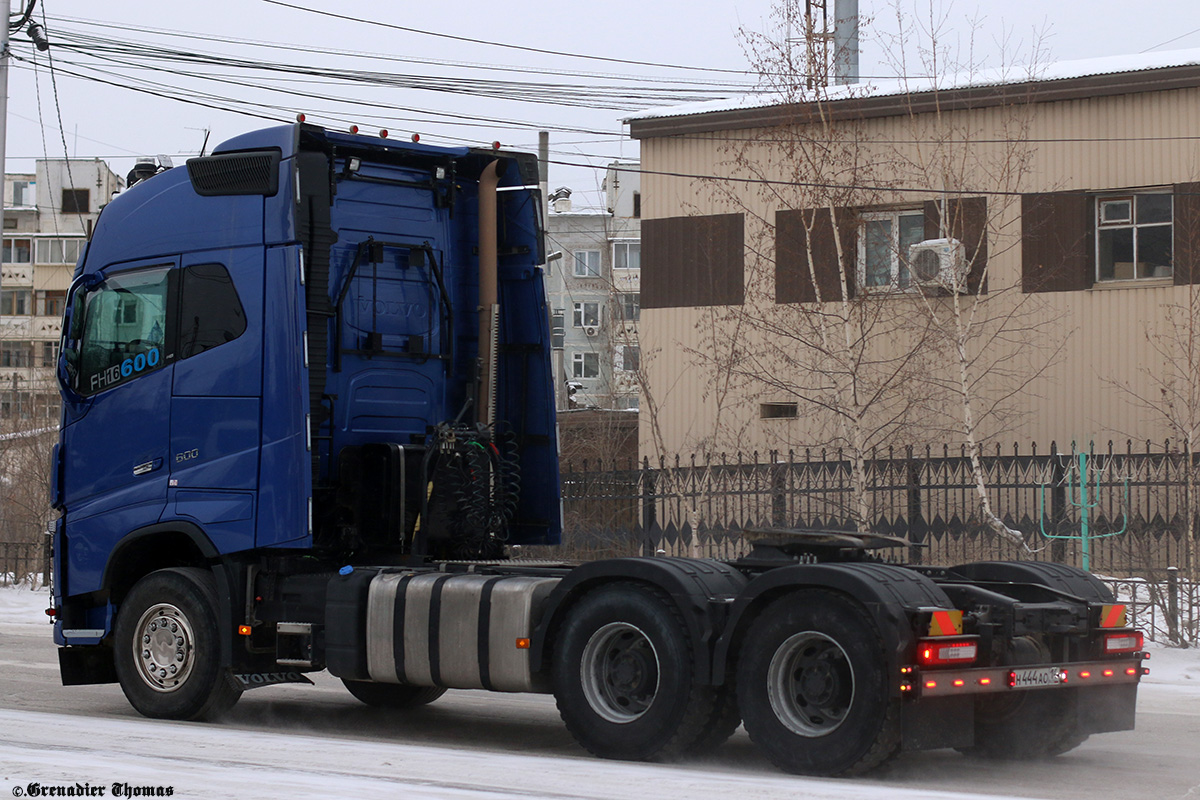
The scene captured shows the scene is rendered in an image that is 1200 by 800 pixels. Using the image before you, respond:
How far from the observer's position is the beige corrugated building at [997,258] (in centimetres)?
1978

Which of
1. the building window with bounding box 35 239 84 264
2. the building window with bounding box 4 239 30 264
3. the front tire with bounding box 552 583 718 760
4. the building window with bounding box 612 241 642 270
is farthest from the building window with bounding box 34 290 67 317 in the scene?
the front tire with bounding box 552 583 718 760

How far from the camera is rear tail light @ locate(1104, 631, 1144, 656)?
25.4ft

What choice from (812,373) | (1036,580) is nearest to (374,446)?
(1036,580)

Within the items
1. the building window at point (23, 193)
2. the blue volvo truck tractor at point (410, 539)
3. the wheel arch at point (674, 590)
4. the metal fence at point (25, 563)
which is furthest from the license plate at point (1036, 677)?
the building window at point (23, 193)

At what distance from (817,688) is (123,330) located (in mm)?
5816

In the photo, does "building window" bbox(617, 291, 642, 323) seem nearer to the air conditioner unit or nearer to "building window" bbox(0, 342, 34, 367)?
the air conditioner unit

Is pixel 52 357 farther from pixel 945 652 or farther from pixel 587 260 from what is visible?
pixel 587 260

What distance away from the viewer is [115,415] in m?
9.97

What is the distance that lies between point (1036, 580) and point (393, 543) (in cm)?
433

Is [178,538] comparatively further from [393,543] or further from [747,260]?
[747,260]

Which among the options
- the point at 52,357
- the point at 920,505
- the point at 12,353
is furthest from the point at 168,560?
the point at 12,353

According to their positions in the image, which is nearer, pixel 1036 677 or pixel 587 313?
pixel 1036 677

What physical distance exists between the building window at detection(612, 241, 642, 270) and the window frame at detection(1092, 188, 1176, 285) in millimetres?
47655

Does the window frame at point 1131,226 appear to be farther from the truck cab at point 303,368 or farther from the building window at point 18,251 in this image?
the building window at point 18,251
